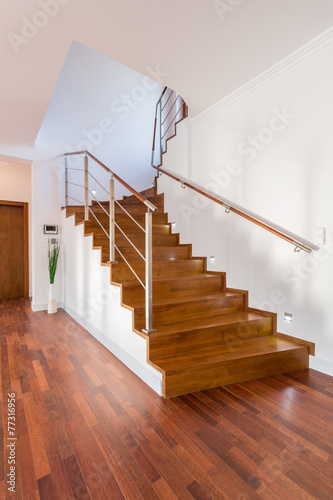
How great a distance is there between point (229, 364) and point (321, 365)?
2.82 feet

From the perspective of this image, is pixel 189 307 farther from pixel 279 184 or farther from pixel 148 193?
pixel 148 193

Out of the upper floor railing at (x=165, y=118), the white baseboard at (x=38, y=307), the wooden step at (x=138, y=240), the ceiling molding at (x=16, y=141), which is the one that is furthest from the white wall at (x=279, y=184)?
the white baseboard at (x=38, y=307)

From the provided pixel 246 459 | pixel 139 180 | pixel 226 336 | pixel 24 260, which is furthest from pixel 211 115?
pixel 24 260

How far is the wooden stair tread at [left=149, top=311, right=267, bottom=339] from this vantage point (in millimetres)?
2162

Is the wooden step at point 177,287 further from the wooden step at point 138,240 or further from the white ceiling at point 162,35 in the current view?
the white ceiling at point 162,35

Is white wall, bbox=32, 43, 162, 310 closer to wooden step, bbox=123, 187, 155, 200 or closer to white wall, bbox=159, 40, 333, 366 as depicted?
wooden step, bbox=123, 187, 155, 200

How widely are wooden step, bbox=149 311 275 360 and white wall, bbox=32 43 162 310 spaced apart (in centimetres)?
288

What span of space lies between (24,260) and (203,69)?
4678 millimetres

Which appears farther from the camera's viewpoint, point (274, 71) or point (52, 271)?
point (52, 271)

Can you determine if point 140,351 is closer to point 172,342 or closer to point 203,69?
point 172,342

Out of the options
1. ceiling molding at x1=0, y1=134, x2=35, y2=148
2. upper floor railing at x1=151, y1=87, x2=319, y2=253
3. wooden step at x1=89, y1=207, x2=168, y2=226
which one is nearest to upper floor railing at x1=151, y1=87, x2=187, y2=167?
upper floor railing at x1=151, y1=87, x2=319, y2=253

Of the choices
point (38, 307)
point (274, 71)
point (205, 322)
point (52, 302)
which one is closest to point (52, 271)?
point (52, 302)

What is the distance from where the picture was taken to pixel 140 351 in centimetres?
212

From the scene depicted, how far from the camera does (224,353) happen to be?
7.00ft
